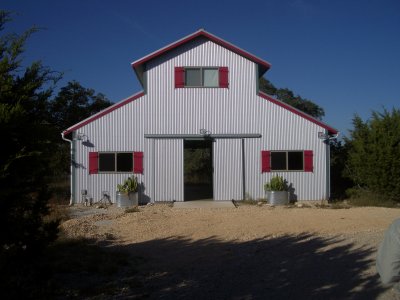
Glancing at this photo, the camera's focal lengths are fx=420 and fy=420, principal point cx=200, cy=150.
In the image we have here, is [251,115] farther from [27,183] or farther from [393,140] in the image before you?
[27,183]

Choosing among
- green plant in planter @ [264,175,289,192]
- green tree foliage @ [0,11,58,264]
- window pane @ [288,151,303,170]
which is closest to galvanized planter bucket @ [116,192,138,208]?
green plant in planter @ [264,175,289,192]

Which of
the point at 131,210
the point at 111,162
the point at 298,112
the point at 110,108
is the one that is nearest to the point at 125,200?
the point at 131,210

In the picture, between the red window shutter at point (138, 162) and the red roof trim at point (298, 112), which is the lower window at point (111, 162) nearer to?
the red window shutter at point (138, 162)

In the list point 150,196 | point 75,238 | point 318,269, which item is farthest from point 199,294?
point 150,196

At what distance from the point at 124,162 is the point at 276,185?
21.1ft

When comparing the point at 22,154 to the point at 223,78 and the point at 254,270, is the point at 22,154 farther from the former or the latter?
the point at 223,78

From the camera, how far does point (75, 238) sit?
A: 10.1 metres

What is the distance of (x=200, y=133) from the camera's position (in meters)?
17.8

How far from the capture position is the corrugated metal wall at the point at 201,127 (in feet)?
57.9

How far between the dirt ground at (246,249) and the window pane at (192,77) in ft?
18.7

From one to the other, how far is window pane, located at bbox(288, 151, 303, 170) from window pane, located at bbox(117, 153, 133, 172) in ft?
22.3

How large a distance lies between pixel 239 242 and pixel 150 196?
27.3 feet

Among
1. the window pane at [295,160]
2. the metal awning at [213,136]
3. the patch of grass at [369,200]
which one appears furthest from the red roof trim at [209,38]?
the patch of grass at [369,200]

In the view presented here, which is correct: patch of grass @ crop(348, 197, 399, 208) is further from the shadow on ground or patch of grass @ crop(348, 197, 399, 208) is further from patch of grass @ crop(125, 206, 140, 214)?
patch of grass @ crop(125, 206, 140, 214)
